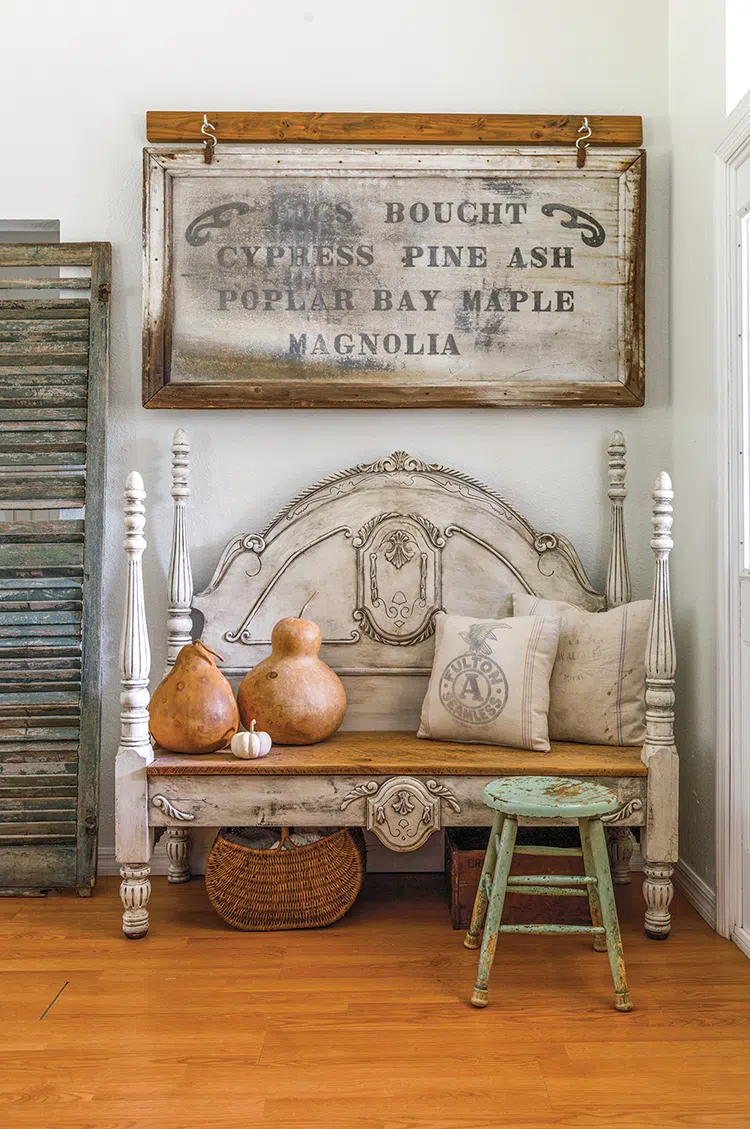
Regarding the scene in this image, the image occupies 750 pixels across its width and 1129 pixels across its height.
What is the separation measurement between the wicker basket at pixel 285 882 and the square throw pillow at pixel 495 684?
0.47 meters

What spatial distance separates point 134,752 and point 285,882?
56cm

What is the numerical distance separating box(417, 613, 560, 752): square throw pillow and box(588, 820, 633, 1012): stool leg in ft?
1.56

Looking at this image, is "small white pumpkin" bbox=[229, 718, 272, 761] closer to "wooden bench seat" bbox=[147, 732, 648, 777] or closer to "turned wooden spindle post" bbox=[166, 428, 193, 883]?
"wooden bench seat" bbox=[147, 732, 648, 777]

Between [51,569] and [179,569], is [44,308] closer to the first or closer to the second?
[51,569]

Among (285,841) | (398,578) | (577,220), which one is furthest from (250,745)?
(577,220)

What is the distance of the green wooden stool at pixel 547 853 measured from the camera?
85.5 inches

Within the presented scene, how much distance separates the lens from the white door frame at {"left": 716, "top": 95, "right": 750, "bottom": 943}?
2549 millimetres

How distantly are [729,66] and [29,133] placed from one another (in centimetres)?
Result: 219

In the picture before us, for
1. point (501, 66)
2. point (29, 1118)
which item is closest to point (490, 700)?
point (29, 1118)

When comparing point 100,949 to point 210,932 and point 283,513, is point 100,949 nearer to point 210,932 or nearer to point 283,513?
point 210,932

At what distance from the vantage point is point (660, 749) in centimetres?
252

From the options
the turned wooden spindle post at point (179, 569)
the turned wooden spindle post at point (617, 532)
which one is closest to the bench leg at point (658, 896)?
the turned wooden spindle post at point (617, 532)

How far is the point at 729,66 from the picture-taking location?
2.57 metres

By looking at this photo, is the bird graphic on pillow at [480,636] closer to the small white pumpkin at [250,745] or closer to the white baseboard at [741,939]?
the small white pumpkin at [250,745]
